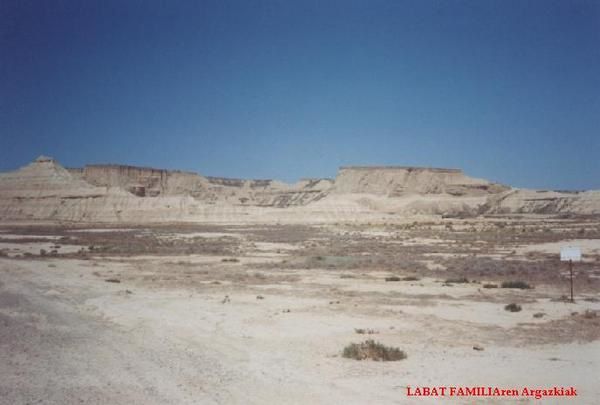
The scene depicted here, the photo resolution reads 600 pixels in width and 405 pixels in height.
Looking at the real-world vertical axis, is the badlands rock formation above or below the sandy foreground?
above

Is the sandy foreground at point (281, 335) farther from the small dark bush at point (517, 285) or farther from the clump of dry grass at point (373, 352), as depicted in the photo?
the small dark bush at point (517, 285)

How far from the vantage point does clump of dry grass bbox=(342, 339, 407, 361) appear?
9320 mm

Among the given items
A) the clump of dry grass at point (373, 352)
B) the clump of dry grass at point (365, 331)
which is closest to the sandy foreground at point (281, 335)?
the clump of dry grass at point (365, 331)

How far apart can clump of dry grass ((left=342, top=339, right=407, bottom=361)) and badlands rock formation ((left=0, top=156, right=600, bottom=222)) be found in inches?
3411

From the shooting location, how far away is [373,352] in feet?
31.0

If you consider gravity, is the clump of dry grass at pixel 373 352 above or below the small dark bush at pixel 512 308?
below

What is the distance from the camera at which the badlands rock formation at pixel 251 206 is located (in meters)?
97.7

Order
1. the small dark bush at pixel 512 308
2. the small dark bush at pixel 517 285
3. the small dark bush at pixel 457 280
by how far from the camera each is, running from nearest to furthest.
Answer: the small dark bush at pixel 512 308, the small dark bush at pixel 517 285, the small dark bush at pixel 457 280

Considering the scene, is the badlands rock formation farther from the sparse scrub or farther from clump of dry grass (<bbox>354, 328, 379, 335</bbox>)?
clump of dry grass (<bbox>354, 328, 379, 335</bbox>)

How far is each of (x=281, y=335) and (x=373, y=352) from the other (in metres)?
2.55

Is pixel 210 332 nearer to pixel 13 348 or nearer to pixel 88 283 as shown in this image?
pixel 13 348

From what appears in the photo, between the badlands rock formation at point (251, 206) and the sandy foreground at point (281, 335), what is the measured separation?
3035 inches

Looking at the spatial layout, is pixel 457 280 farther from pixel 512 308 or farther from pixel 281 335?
pixel 281 335

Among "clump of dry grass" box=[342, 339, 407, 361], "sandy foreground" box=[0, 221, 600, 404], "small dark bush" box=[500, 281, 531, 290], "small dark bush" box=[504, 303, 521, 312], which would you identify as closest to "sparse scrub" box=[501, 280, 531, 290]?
"small dark bush" box=[500, 281, 531, 290]
